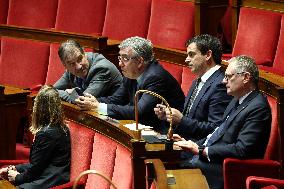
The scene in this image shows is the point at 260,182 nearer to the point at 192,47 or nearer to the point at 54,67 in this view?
the point at 192,47

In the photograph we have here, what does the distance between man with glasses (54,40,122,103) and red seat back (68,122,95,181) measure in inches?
8.4

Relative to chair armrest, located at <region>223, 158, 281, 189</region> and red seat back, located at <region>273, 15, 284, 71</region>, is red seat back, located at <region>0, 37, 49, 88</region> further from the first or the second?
chair armrest, located at <region>223, 158, 281, 189</region>

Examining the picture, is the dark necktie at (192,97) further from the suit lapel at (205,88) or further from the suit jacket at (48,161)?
the suit jacket at (48,161)

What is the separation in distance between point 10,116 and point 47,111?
409mm

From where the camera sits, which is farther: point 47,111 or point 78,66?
point 78,66

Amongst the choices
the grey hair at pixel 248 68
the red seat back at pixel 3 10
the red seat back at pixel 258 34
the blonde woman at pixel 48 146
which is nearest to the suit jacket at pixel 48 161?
the blonde woman at pixel 48 146

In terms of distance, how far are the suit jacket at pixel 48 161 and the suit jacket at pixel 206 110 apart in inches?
7.9

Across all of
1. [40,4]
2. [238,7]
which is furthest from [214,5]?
[40,4]

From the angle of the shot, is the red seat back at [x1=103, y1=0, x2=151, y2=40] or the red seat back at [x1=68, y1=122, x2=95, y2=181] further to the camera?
the red seat back at [x1=103, y1=0, x2=151, y2=40]

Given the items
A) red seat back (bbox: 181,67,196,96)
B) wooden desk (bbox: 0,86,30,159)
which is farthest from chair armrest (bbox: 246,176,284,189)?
wooden desk (bbox: 0,86,30,159)

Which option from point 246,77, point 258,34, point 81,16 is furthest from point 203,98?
point 81,16

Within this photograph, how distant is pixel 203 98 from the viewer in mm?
1326

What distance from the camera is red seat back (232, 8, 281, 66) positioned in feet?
5.56

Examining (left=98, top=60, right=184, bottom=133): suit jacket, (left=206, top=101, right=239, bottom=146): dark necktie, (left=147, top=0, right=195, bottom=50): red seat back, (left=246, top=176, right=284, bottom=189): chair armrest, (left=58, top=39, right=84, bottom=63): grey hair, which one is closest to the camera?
(left=246, top=176, right=284, bottom=189): chair armrest
